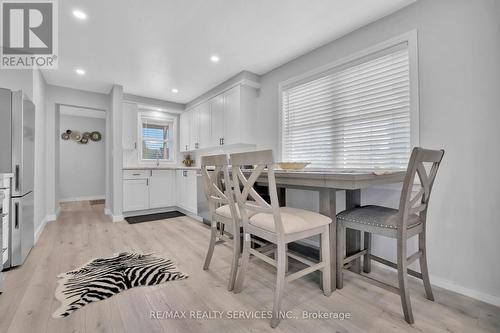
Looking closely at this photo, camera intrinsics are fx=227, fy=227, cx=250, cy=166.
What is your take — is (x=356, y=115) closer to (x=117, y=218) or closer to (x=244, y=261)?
(x=244, y=261)

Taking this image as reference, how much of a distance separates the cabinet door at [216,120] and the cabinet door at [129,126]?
1649 mm

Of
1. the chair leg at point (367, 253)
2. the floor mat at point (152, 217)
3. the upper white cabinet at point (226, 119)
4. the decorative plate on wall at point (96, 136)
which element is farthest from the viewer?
the decorative plate on wall at point (96, 136)

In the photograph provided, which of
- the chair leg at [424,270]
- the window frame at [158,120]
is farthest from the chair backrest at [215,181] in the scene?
the window frame at [158,120]

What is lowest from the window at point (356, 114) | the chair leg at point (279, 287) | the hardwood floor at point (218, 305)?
the hardwood floor at point (218, 305)

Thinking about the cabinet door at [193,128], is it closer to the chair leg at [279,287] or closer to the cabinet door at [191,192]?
the cabinet door at [191,192]

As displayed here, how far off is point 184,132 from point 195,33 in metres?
2.94

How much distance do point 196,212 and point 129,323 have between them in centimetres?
267

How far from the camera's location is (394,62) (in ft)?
6.82

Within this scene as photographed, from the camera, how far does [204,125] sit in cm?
437

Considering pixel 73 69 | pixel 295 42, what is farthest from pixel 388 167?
pixel 73 69

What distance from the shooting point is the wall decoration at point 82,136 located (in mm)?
6095

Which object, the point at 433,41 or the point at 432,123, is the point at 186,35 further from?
the point at 432,123

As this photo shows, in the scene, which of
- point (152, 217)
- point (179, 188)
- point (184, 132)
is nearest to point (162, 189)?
point (179, 188)

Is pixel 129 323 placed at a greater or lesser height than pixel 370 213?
lesser
